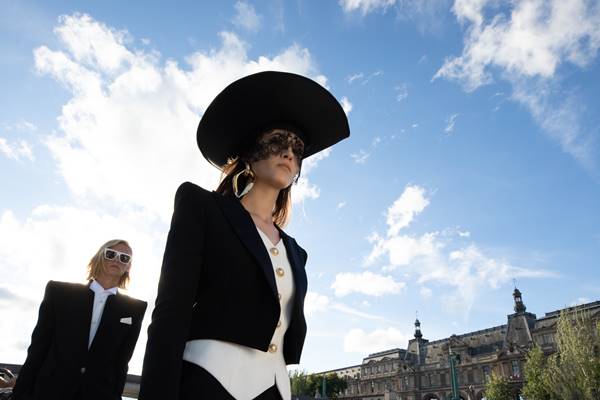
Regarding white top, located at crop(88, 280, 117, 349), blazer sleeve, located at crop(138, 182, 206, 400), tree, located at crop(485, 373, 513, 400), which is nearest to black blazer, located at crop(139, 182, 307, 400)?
blazer sleeve, located at crop(138, 182, 206, 400)

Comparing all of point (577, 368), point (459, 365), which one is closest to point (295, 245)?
point (577, 368)

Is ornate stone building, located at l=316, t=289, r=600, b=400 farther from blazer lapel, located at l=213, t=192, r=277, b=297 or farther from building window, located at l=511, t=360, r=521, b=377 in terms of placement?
blazer lapel, located at l=213, t=192, r=277, b=297

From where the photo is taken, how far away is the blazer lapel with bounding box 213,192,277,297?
1.88m

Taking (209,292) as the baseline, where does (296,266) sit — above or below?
above

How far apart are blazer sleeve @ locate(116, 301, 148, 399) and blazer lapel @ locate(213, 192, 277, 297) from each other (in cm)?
222

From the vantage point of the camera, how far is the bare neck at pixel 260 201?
8.03 ft

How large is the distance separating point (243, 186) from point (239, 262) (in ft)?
2.70

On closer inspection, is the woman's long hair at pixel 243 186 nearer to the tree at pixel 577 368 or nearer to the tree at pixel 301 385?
the tree at pixel 577 368

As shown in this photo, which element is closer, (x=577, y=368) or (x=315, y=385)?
(x=577, y=368)

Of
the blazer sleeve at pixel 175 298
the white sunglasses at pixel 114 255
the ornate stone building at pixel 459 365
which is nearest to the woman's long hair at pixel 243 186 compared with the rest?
the blazer sleeve at pixel 175 298

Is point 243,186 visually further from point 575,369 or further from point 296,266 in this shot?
point 575,369

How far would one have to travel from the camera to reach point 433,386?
6538cm

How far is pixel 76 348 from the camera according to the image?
10.9ft

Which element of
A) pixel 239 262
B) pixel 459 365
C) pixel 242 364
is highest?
pixel 459 365
